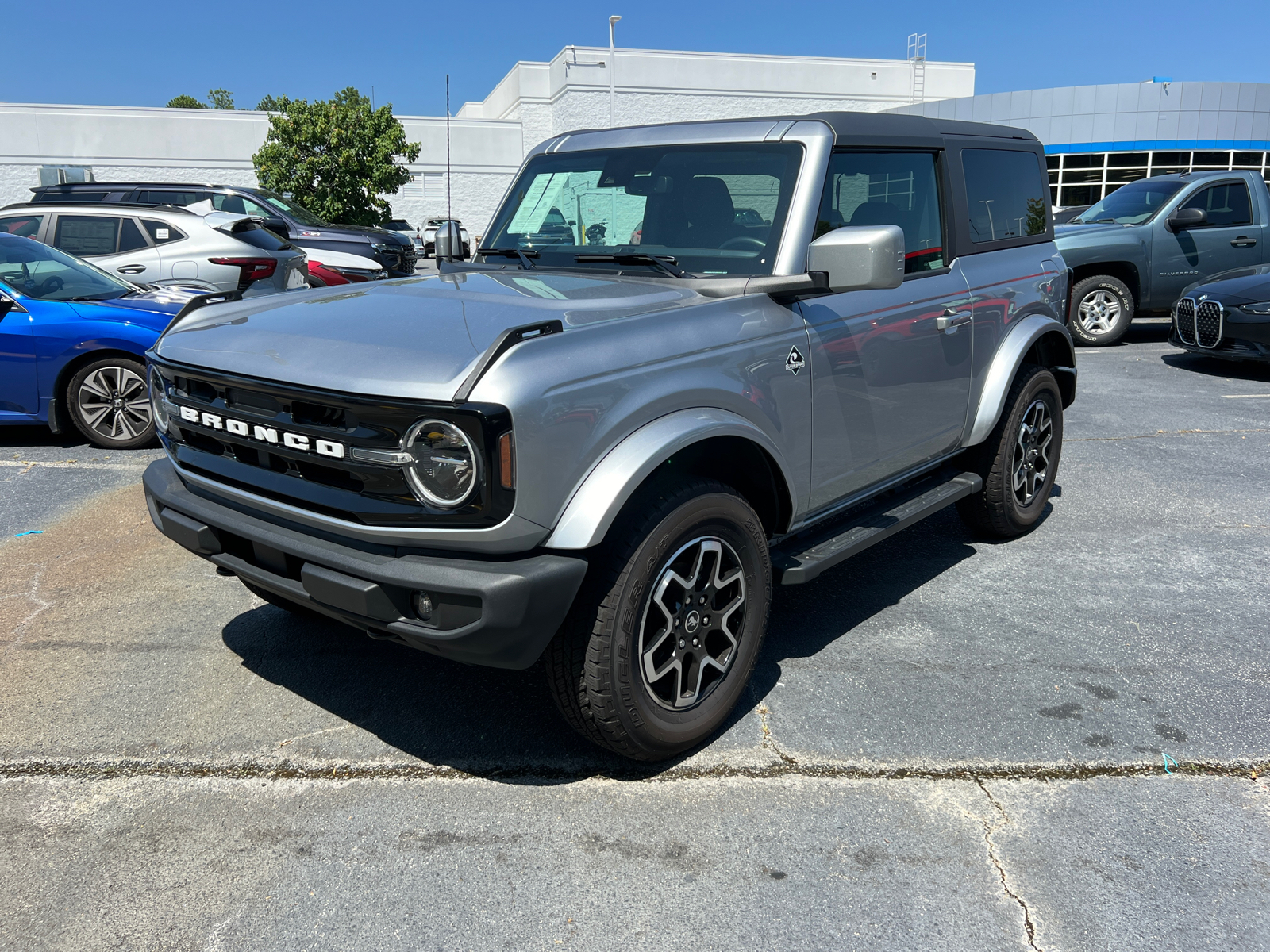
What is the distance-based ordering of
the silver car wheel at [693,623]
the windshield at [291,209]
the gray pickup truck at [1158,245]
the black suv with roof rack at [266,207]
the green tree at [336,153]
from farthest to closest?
the green tree at [336,153], the windshield at [291,209], the black suv with roof rack at [266,207], the gray pickup truck at [1158,245], the silver car wheel at [693,623]

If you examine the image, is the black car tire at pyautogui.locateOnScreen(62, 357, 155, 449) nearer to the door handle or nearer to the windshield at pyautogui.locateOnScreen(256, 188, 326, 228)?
the door handle

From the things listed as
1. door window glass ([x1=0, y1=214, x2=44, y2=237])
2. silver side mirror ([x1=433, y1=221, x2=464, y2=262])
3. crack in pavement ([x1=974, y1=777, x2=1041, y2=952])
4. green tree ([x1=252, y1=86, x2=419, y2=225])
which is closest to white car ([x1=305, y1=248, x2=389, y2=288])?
door window glass ([x1=0, y1=214, x2=44, y2=237])

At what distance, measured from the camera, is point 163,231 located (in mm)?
9750

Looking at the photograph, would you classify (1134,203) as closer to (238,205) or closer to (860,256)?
(860,256)

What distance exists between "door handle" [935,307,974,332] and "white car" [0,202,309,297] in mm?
7218

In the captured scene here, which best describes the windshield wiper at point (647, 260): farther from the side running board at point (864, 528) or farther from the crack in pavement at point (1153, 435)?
the crack in pavement at point (1153, 435)

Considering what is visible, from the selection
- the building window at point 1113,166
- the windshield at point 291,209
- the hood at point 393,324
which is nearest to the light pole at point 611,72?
the building window at point 1113,166

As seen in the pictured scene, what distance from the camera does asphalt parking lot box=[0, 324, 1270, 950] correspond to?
2.43 m

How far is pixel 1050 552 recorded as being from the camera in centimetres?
507

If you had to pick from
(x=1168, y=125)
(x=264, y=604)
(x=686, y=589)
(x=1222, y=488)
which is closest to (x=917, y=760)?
(x=686, y=589)

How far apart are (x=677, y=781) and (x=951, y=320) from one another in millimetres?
2351

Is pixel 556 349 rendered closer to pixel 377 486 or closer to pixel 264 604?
pixel 377 486

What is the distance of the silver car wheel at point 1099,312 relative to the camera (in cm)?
1199

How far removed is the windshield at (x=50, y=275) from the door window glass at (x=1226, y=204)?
11.9 m
